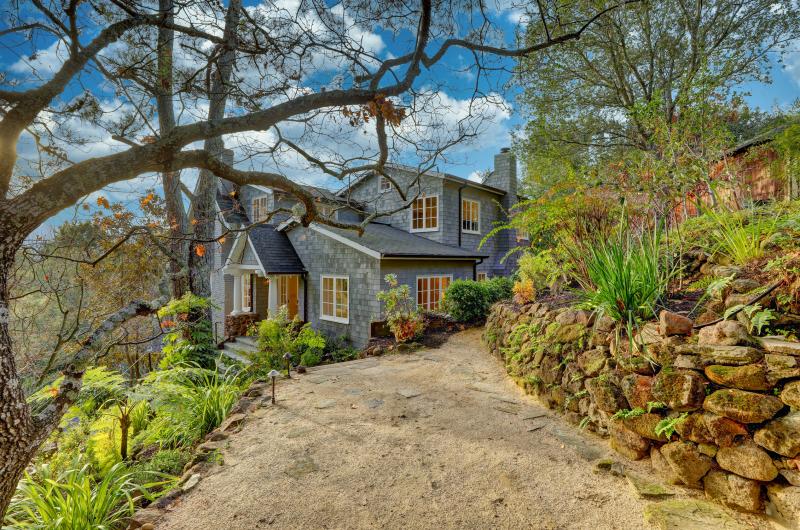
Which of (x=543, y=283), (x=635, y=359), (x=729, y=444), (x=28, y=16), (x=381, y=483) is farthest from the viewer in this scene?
(x=543, y=283)

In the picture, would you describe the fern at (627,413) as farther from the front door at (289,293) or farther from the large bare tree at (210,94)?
the front door at (289,293)

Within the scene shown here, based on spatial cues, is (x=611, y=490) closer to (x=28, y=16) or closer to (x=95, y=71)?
(x=95, y=71)

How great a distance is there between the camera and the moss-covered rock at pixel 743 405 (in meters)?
2.19

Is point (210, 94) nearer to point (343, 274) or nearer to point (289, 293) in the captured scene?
point (343, 274)

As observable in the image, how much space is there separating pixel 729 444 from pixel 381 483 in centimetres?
241

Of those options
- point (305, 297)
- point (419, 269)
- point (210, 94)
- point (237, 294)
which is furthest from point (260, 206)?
point (210, 94)

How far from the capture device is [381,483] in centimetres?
276

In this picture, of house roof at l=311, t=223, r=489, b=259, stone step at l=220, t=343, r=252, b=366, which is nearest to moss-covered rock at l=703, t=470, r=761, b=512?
house roof at l=311, t=223, r=489, b=259

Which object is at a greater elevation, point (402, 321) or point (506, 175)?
point (506, 175)

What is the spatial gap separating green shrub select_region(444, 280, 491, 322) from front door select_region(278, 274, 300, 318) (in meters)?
6.33

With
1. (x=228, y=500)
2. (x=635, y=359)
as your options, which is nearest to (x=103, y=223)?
(x=228, y=500)

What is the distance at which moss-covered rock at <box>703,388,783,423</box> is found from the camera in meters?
2.19

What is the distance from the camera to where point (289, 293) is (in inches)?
528

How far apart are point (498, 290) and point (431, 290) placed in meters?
2.17
